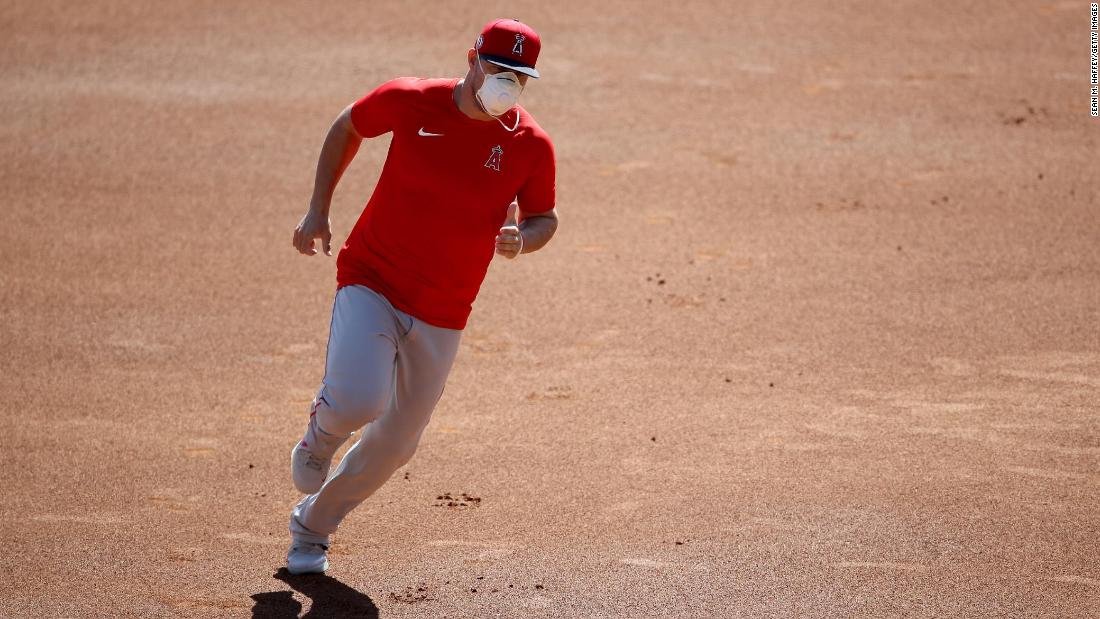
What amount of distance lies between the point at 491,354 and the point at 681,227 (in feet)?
8.51

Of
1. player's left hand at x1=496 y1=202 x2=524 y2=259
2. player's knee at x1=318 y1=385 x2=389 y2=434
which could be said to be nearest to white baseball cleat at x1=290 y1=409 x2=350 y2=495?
player's knee at x1=318 y1=385 x2=389 y2=434

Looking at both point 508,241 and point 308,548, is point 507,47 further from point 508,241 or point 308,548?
point 308,548

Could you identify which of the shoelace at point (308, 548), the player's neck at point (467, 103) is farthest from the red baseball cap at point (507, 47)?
the shoelace at point (308, 548)

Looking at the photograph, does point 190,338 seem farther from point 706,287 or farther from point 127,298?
point 706,287

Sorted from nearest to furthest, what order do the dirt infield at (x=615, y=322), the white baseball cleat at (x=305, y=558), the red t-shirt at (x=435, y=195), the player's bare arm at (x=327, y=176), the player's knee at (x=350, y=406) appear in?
the player's knee at (x=350, y=406), the red t-shirt at (x=435, y=195), the player's bare arm at (x=327, y=176), the white baseball cleat at (x=305, y=558), the dirt infield at (x=615, y=322)

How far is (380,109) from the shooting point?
200 inches

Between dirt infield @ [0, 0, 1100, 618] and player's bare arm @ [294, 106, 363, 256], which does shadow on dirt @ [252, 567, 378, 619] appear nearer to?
dirt infield @ [0, 0, 1100, 618]

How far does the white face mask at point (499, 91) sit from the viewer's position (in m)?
4.85

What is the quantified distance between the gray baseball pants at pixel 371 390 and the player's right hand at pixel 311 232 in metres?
0.27

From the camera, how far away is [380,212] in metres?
5.09

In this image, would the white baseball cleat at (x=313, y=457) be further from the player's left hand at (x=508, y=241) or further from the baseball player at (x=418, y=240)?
the player's left hand at (x=508, y=241)

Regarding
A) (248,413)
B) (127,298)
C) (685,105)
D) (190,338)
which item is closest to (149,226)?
(127,298)

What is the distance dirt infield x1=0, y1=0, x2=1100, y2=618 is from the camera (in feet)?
18.3

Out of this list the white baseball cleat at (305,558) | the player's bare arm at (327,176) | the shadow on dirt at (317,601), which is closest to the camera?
the shadow on dirt at (317,601)
